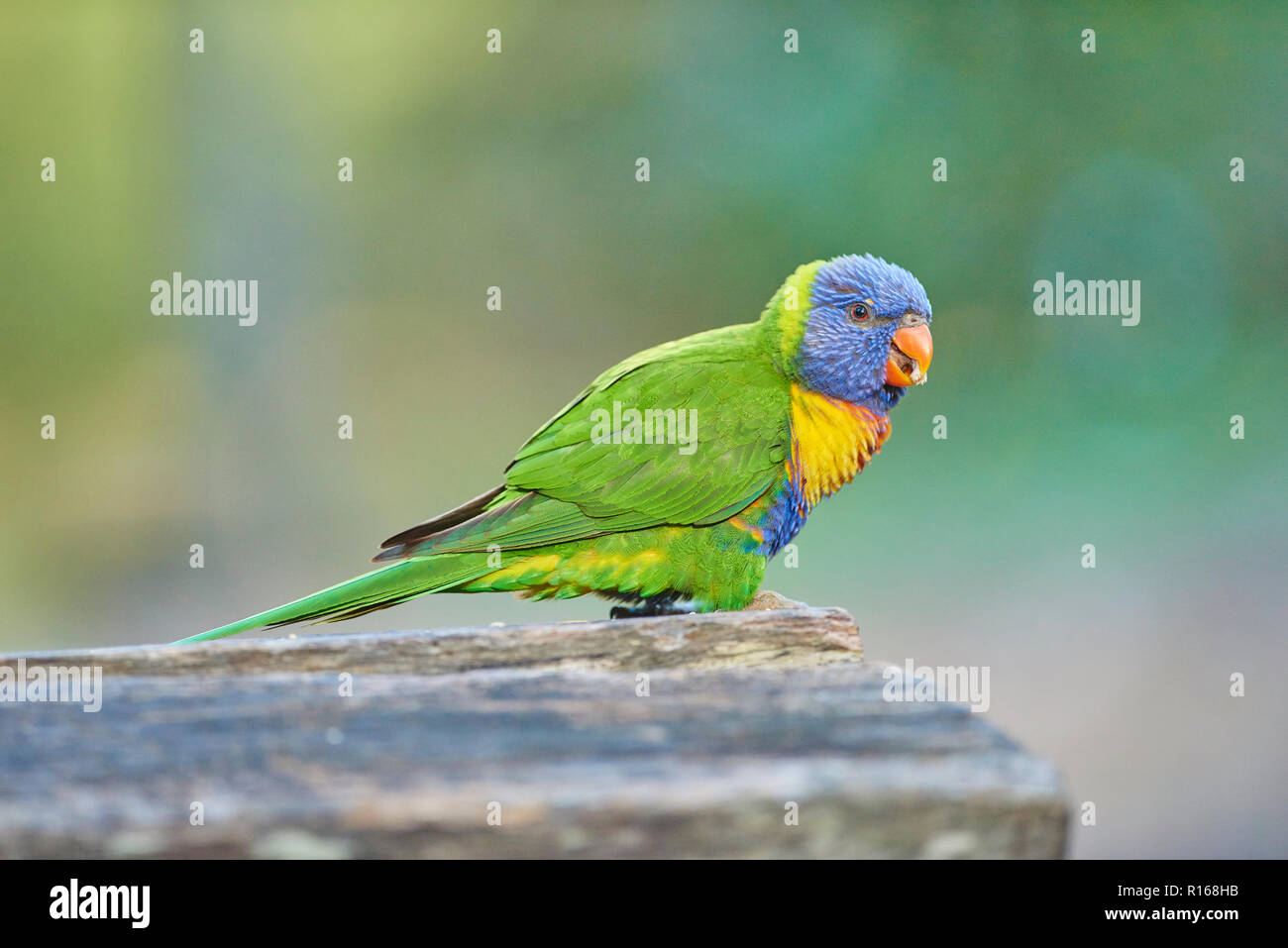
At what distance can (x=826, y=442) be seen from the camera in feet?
9.57

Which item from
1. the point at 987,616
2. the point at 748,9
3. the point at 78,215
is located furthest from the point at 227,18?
the point at 987,616

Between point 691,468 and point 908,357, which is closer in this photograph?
point 691,468

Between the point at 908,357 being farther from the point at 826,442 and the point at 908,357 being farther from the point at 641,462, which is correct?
the point at 641,462

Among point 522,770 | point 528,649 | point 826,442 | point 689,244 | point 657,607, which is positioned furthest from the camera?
point 689,244

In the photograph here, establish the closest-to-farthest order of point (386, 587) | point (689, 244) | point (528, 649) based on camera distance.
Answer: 1. point (528, 649)
2. point (386, 587)
3. point (689, 244)

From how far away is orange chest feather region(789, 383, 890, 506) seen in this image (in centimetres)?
287

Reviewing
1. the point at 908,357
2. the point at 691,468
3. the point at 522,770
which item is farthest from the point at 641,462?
the point at 522,770

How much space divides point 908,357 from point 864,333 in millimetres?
158

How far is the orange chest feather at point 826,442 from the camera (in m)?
2.87

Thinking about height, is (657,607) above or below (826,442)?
below

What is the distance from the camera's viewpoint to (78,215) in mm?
5859

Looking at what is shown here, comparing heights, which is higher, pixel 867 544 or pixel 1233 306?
pixel 1233 306

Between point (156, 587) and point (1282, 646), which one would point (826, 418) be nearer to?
point (1282, 646)

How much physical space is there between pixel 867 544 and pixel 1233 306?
247 cm
